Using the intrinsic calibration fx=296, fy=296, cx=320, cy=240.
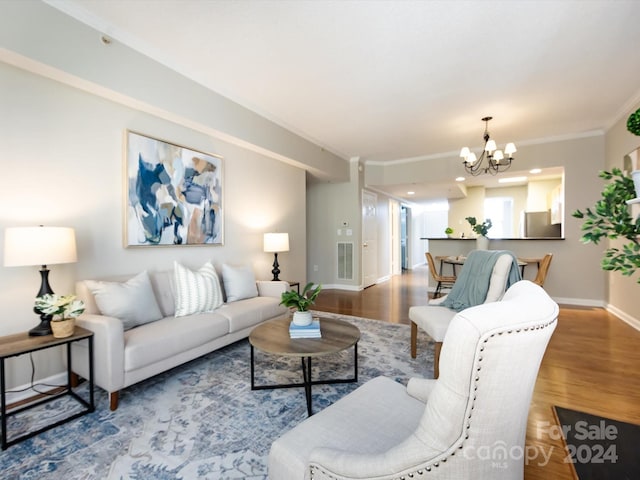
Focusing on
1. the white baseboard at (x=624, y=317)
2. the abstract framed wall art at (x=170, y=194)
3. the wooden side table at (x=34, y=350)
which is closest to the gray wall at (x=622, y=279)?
the white baseboard at (x=624, y=317)

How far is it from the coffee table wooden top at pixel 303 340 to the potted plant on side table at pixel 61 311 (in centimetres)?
115

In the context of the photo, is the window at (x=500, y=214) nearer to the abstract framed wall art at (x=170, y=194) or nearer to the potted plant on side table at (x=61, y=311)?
the abstract framed wall art at (x=170, y=194)

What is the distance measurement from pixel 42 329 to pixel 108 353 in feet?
1.67

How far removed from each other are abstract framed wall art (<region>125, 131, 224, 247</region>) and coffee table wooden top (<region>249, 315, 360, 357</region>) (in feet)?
5.04

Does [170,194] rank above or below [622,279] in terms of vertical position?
above

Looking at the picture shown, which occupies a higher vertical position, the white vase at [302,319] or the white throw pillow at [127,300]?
the white throw pillow at [127,300]

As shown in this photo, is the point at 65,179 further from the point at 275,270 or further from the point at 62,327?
the point at 275,270

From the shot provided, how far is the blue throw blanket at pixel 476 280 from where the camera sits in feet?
7.72

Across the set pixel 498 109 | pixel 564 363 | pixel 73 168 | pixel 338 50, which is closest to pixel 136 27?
pixel 73 168

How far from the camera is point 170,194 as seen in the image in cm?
310

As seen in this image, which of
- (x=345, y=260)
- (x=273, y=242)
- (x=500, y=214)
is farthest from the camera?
(x=500, y=214)

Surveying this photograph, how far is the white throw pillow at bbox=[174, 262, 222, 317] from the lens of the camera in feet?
9.04

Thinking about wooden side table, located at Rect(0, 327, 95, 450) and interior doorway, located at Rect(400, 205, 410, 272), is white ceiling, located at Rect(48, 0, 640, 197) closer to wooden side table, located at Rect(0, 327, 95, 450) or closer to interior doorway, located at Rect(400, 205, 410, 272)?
wooden side table, located at Rect(0, 327, 95, 450)

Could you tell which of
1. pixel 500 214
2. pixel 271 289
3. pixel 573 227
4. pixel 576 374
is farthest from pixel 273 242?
pixel 500 214
